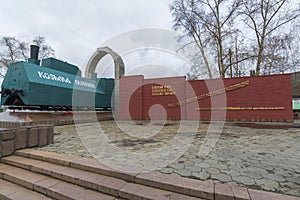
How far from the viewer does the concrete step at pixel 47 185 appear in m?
1.90

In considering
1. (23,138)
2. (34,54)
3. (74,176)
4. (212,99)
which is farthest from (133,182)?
(212,99)

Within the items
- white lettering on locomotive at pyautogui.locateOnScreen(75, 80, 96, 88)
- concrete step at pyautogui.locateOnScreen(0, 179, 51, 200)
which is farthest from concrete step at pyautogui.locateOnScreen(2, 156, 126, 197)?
white lettering on locomotive at pyautogui.locateOnScreen(75, 80, 96, 88)

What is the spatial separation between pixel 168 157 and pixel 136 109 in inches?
311

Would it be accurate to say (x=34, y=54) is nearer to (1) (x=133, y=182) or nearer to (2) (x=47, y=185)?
(2) (x=47, y=185)

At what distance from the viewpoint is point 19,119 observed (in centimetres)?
597

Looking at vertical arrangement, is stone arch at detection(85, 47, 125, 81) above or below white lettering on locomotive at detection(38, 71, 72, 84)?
above

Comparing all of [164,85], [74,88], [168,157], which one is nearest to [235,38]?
[164,85]

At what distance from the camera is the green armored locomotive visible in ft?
20.1

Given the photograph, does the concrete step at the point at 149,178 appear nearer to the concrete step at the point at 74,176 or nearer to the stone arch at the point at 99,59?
the concrete step at the point at 74,176

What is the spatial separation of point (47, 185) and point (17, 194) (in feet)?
1.25

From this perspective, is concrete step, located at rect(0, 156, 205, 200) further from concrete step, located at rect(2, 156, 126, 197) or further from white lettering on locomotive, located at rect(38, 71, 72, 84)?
white lettering on locomotive, located at rect(38, 71, 72, 84)

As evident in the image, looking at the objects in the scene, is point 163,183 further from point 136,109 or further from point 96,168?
point 136,109

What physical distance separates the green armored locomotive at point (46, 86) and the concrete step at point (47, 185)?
13.9 feet

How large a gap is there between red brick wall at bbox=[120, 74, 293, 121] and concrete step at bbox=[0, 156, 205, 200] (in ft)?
25.3
